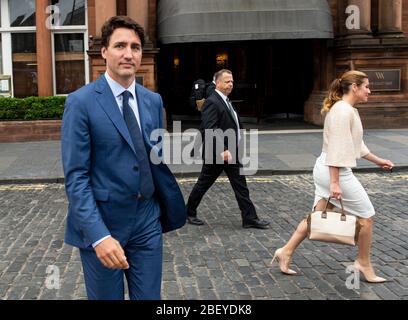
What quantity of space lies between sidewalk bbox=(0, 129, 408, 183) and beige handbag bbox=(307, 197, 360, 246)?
619 centimetres

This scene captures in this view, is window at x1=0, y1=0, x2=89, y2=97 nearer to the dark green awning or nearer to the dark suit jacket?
the dark green awning

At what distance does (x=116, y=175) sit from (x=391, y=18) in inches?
650

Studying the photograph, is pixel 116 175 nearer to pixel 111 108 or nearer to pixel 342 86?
pixel 111 108

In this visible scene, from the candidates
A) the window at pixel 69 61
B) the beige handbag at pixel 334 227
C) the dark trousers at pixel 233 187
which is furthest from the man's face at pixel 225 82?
the window at pixel 69 61

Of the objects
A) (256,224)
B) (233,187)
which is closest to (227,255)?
(256,224)

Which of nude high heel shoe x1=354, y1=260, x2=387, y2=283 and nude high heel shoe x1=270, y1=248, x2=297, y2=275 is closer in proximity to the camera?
nude high heel shoe x1=354, y1=260, x2=387, y2=283

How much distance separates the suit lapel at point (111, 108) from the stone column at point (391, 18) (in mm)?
16063

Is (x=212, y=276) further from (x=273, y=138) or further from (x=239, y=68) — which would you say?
(x=239, y=68)

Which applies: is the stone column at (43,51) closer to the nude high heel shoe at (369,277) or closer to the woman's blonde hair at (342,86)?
the woman's blonde hair at (342,86)

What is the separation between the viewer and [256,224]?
6965 millimetres

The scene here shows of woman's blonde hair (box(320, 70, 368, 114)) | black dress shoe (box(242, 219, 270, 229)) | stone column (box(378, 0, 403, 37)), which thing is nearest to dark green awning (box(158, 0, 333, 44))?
stone column (box(378, 0, 403, 37))

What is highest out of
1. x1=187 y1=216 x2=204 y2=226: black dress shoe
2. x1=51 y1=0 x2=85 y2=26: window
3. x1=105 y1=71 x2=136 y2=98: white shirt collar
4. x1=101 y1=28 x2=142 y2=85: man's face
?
x1=51 y1=0 x2=85 y2=26: window

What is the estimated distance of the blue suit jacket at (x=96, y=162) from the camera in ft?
8.96

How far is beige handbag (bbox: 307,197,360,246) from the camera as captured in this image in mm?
4668
